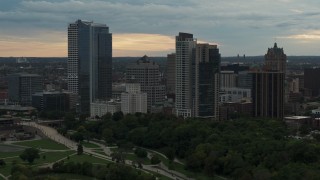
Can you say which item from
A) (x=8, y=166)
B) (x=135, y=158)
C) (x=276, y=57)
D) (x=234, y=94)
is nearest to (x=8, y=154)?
(x=8, y=166)

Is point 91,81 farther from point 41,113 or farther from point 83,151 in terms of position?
point 83,151

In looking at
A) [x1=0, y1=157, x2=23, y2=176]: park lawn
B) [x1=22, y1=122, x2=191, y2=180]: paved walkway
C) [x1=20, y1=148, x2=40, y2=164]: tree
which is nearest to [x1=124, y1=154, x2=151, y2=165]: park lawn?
[x1=22, y1=122, x2=191, y2=180]: paved walkway

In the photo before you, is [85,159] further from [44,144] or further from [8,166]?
[44,144]

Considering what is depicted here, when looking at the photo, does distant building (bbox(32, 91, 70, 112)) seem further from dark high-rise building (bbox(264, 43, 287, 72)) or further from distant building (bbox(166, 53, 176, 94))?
dark high-rise building (bbox(264, 43, 287, 72))

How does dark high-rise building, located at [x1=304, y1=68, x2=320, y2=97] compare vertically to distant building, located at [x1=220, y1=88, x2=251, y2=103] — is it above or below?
above

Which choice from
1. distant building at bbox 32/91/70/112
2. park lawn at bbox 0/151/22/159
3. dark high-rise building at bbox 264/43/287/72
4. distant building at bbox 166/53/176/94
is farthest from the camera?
distant building at bbox 166/53/176/94

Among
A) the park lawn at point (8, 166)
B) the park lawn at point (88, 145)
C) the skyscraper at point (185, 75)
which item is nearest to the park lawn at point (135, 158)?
the park lawn at point (88, 145)

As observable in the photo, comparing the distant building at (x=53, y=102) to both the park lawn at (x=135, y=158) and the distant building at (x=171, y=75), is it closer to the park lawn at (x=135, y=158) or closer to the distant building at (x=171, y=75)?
the distant building at (x=171, y=75)
